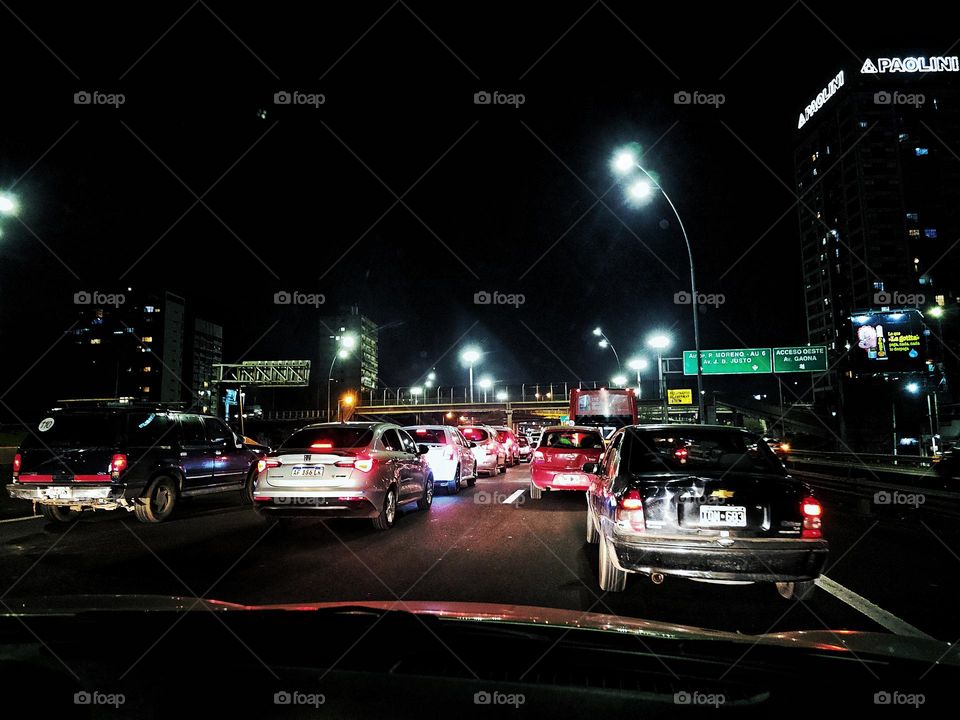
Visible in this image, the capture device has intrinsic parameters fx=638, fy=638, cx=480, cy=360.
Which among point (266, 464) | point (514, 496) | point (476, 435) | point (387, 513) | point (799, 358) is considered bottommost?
point (514, 496)

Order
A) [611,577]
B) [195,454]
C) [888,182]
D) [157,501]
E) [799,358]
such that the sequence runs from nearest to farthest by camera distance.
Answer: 1. [611,577]
2. [157,501]
3. [195,454]
4. [799,358]
5. [888,182]

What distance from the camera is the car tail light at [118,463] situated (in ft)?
32.0

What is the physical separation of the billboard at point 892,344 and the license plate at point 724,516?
37278 millimetres

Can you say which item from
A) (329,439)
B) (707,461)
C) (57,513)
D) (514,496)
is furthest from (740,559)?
Result: (57,513)

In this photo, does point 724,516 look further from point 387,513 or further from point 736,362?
point 736,362

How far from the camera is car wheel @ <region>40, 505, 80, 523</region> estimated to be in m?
10.6

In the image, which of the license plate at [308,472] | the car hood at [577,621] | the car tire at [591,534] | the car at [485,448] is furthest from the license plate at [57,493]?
the car at [485,448]

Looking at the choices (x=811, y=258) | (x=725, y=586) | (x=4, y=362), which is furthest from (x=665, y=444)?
(x=811, y=258)

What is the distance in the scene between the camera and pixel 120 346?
12606 centimetres

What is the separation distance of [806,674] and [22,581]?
7.17 metres

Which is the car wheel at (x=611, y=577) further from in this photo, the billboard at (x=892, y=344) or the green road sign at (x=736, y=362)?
the billboard at (x=892, y=344)

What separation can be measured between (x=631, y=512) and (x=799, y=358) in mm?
36564

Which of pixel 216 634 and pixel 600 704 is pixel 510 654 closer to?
pixel 600 704

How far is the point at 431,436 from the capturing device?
1638 cm
